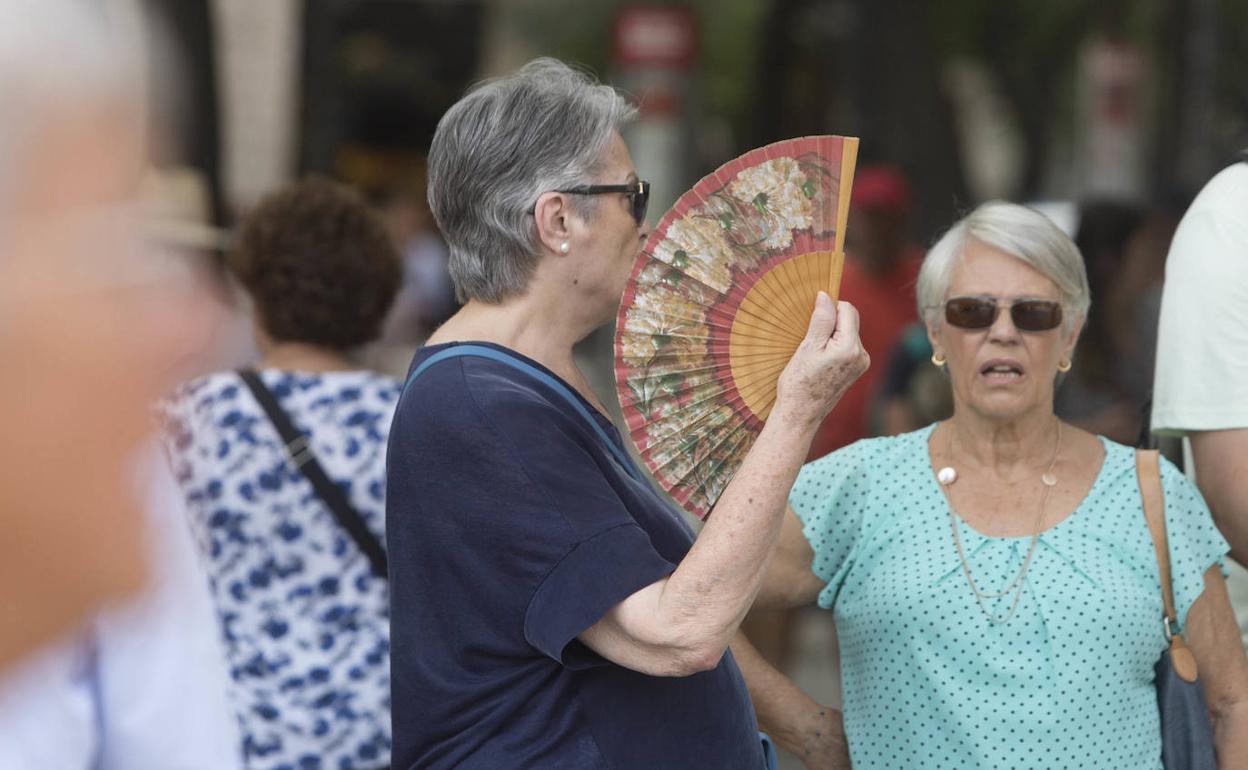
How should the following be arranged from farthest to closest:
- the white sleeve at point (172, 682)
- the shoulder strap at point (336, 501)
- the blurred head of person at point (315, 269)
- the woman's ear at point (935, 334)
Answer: the blurred head of person at point (315, 269) < the shoulder strap at point (336, 501) < the woman's ear at point (935, 334) < the white sleeve at point (172, 682)

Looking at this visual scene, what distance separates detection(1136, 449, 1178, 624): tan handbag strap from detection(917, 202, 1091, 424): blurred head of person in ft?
0.70

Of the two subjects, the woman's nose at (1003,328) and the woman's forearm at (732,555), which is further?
the woman's nose at (1003,328)

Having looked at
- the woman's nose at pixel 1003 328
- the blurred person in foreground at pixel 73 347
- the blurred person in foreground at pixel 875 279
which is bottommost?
the blurred person in foreground at pixel 875 279

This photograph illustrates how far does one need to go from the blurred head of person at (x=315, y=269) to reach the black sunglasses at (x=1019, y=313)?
1.49 meters

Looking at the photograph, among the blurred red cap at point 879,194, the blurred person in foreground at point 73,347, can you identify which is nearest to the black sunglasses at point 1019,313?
the blurred person in foreground at point 73,347

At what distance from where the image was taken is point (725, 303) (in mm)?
2408

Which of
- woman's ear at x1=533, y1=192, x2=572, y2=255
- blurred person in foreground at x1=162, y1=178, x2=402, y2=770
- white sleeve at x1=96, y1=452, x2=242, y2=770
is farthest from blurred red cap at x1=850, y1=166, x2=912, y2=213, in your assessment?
white sleeve at x1=96, y1=452, x2=242, y2=770

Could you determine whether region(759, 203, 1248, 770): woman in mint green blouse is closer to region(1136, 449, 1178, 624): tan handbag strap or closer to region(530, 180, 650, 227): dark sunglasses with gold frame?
region(1136, 449, 1178, 624): tan handbag strap

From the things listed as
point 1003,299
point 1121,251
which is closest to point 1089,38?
point 1121,251

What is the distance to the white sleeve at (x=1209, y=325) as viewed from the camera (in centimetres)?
287

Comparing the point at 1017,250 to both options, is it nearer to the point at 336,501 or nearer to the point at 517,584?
the point at 517,584

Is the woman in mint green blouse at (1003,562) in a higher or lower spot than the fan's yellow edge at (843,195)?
lower

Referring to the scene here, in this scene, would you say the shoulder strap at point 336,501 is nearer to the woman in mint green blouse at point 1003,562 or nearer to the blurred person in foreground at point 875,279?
the woman in mint green blouse at point 1003,562

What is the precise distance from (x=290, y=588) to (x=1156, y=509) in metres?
1.77
